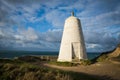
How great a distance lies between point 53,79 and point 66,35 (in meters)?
17.3

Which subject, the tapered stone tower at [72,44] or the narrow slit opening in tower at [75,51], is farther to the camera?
the narrow slit opening in tower at [75,51]

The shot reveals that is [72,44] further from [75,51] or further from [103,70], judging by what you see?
[103,70]

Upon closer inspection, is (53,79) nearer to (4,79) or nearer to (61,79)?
(61,79)

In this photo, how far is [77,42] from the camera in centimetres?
2538

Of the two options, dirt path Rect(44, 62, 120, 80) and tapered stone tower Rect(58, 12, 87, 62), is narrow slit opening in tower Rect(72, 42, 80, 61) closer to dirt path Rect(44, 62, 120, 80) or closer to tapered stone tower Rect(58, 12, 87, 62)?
tapered stone tower Rect(58, 12, 87, 62)

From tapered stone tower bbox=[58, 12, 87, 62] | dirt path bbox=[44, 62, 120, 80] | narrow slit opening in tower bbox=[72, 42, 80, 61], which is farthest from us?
narrow slit opening in tower bbox=[72, 42, 80, 61]

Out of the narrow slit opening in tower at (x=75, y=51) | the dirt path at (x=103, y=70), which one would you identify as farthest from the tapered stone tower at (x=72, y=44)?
the dirt path at (x=103, y=70)

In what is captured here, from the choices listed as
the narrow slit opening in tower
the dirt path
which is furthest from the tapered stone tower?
the dirt path

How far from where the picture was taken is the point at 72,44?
2528 cm

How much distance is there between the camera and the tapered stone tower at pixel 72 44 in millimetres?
25047

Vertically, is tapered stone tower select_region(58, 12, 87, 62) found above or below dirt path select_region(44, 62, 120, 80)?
above

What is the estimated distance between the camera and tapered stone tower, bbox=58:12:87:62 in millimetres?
25047

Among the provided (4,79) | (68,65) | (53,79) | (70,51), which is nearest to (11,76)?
(4,79)

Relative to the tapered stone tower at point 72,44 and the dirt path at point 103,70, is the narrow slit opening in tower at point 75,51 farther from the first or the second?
the dirt path at point 103,70
